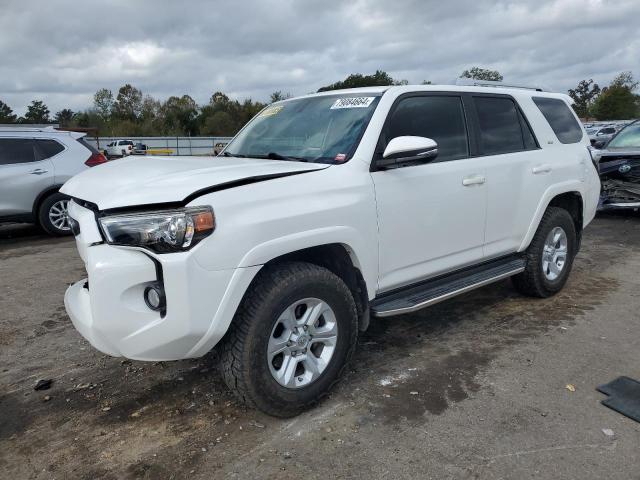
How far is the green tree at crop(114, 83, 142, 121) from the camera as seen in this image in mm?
70562

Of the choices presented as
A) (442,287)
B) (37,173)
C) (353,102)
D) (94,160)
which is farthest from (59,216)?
(442,287)

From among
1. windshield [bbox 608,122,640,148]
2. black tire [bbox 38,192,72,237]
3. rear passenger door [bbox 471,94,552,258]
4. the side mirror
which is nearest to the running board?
rear passenger door [bbox 471,94,552,258]

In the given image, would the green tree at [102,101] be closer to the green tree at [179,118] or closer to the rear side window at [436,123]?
the green tree at [179,118]

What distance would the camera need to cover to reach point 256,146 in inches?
157

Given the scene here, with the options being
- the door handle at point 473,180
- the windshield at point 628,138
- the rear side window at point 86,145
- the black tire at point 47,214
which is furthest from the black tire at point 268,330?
the windshield at point 628,138

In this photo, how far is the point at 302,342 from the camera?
2.96 metres

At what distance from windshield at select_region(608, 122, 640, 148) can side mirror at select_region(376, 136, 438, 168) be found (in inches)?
310

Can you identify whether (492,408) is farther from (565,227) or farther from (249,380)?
→ (565,227)

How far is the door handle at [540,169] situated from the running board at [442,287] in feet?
2.52

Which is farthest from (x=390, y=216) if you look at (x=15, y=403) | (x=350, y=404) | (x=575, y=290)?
(x=575, y=290)

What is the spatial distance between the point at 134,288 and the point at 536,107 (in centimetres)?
394

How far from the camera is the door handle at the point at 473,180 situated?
12.5 feet

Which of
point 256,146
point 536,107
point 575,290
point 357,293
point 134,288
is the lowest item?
point 575,290

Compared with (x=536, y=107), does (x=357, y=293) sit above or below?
below
